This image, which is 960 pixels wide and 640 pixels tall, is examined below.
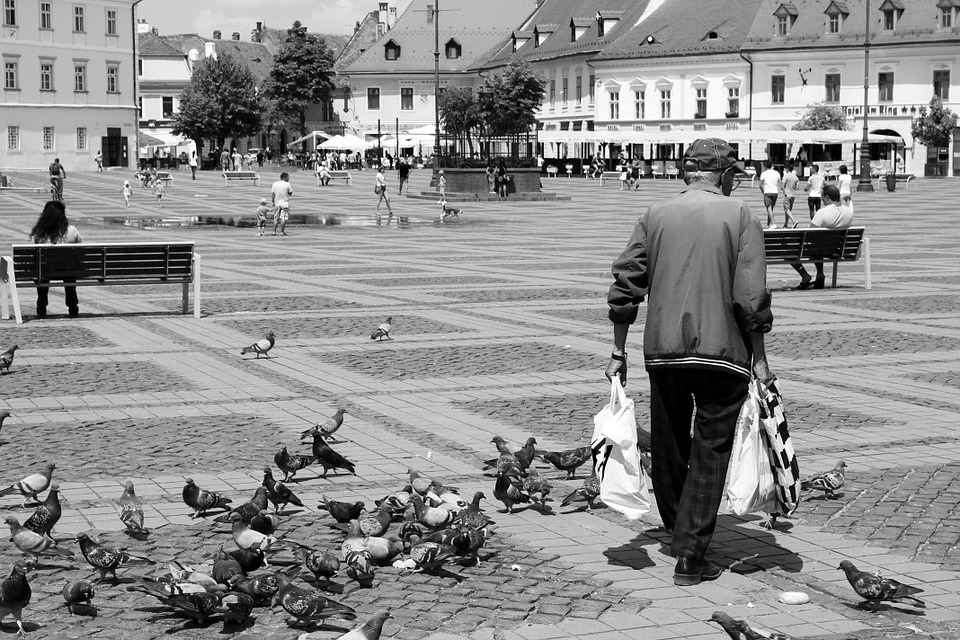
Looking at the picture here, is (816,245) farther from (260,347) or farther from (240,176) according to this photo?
(240,176)

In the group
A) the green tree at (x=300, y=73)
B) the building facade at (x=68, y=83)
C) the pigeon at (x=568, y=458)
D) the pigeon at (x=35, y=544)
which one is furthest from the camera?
the green tree at (x=300, y=73)

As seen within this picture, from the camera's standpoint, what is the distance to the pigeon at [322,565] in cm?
586

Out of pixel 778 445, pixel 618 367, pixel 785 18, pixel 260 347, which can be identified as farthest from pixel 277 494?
pixel 785 18

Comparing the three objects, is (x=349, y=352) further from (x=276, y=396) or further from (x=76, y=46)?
(x=76, y=46)

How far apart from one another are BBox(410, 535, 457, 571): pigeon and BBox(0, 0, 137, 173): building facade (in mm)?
73419

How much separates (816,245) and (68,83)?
217 ft

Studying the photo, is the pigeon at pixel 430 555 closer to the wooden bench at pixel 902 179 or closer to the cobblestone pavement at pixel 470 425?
the cobblestone pavement at pixel 470 425

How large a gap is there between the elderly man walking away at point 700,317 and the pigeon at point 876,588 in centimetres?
70

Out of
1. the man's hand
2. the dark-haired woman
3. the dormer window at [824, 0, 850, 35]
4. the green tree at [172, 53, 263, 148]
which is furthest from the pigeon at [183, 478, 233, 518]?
the green tree at [172, 53, 263, 148]

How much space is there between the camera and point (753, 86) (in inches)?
3012

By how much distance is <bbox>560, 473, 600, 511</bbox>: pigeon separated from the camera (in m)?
7.43

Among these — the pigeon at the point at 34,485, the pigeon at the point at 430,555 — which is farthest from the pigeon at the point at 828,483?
the pigeon at the point at 34,485

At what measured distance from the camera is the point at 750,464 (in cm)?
615

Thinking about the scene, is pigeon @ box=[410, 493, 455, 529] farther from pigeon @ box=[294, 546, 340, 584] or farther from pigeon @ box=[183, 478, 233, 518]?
pigeon @ box=[183, 478, 233, 518]
